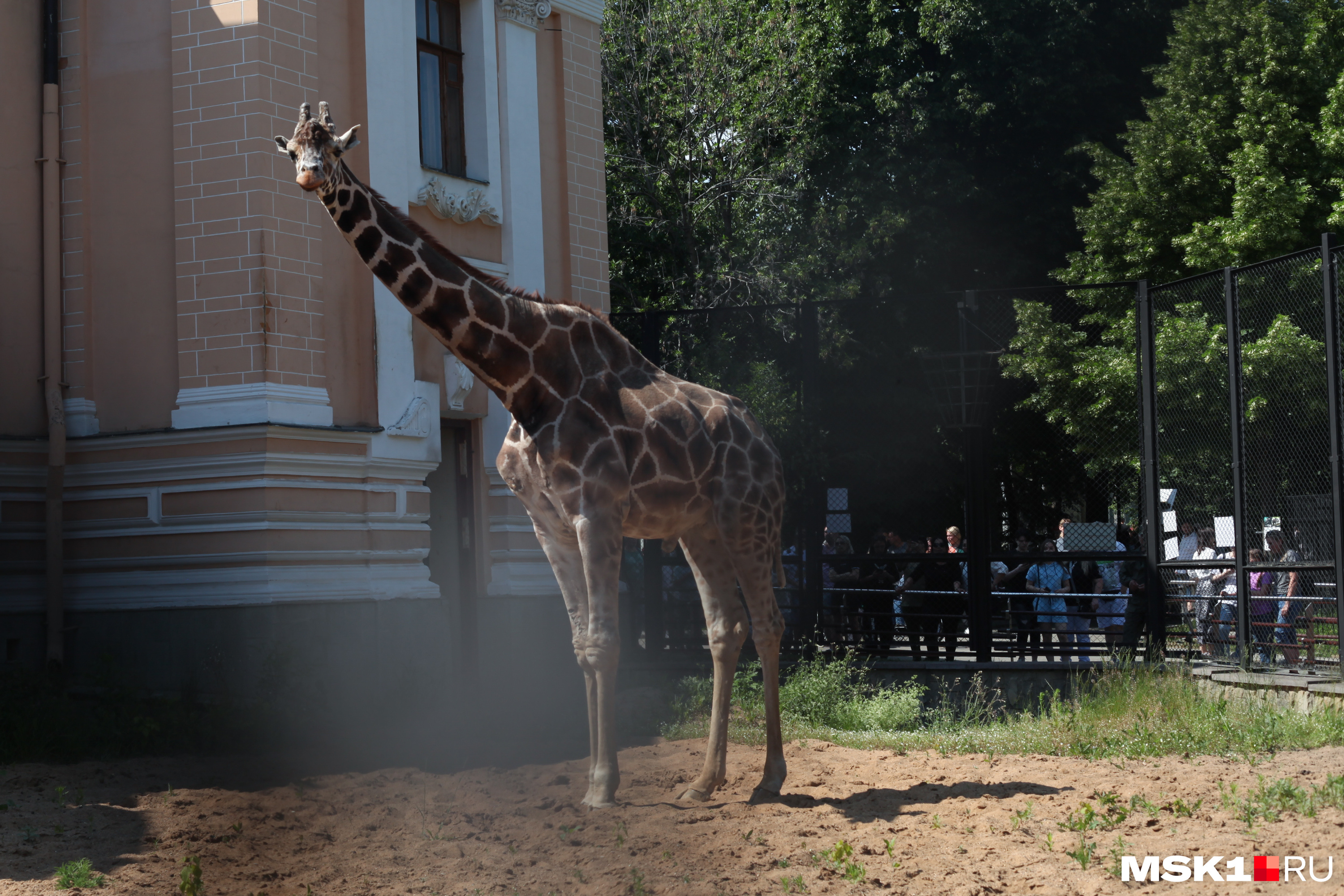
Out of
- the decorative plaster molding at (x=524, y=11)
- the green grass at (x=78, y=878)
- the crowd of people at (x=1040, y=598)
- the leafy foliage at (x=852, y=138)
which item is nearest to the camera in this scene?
the green grass at (x=78, y=878)

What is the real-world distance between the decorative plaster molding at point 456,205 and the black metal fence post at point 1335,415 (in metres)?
8.39

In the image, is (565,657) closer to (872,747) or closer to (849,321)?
(872,747)

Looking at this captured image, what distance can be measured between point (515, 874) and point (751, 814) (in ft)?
5.46

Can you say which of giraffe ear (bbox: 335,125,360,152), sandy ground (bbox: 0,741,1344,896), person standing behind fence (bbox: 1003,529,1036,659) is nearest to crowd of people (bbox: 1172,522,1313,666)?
person standing behind fence (bbox: 1003,529,1036,659)

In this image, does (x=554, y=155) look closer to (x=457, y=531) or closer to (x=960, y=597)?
(x=457, y=531)

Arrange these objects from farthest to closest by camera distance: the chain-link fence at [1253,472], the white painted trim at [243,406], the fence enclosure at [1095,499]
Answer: the white painted trim at [243,406]
the fence enclosure at [1095,499]
the chain-link fence at [1253,472]

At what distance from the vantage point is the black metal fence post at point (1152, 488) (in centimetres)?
1216

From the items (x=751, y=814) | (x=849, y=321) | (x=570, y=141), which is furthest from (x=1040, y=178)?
(x=751, y=814)

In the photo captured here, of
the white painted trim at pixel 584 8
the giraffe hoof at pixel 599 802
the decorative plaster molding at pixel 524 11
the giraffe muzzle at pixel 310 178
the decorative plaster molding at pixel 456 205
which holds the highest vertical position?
the white painted trim at pixel 584 8

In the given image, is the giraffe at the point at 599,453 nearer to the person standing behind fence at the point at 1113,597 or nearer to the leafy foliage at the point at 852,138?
the person standing behind fence at the point at 1113,597

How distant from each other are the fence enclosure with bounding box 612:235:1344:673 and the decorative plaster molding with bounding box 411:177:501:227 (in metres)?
1.89

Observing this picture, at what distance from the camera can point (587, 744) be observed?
1015cm

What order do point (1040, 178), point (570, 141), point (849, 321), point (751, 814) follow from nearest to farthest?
point (751, 814) < point (570, 141) < point (849, 321) < point (1040, 178)

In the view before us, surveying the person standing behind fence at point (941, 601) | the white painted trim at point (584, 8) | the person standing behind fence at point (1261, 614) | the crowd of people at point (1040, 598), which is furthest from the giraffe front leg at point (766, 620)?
the white painted trim at point (584, 8)
